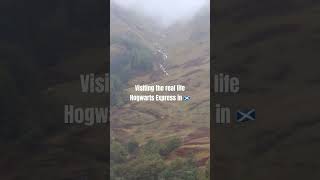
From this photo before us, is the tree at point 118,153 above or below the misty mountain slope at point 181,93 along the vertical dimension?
below

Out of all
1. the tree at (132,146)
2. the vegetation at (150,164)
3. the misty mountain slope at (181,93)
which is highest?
the misty mountain slope at (181,93)

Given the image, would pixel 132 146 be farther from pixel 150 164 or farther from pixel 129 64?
pixel 129 64

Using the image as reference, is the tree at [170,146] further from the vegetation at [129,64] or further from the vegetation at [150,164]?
the vegetation at [129,64]

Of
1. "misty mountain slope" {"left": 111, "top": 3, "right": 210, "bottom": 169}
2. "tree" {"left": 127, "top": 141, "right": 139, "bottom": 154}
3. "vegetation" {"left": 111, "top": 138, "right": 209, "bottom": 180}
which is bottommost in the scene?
"vegetation" {"left": 111, "top": 138, "right": 209, "bottom": 180}

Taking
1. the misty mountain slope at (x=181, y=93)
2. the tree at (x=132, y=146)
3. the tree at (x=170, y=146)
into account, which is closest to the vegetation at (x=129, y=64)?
the misty mountain slope at (x=181, y=93)
